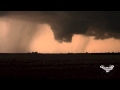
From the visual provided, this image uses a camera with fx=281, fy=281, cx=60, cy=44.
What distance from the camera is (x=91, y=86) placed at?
6.82 ft

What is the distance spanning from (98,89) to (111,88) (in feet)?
0.31
